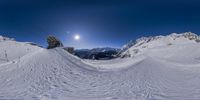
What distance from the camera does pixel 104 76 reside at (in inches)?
1083

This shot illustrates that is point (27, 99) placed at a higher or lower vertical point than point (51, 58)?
lower

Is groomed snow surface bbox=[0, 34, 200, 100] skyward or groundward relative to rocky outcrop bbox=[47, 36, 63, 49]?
groundward

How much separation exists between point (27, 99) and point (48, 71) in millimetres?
10188

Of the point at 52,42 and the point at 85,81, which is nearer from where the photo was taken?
the point at 85,81

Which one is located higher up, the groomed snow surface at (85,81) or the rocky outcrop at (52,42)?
the rocky outcrop at (52,42)

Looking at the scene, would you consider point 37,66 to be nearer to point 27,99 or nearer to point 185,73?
point 27,99

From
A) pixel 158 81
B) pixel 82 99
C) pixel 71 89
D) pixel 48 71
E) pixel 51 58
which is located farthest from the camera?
pixel 51 58

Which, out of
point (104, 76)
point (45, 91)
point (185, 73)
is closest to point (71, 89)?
point (45, 91)

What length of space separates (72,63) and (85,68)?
2.09 m

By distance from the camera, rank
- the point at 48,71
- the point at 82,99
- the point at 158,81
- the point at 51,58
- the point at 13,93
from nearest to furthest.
→ the point at 82,99
the point at 13,93
the point at 158,81
the point at 48,71
the point at 51,58

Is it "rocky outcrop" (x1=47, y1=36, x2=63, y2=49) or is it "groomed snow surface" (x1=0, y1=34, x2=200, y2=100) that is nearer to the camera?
"groomed snow surface" (x1=0, y1=34, x2=200, y2=100)

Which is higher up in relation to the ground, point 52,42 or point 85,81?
point 52,42

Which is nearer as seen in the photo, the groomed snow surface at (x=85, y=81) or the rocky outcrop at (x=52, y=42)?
the groomed snow surface at (x=85, y=81)

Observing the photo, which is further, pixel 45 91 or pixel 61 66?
pixel 61 66
